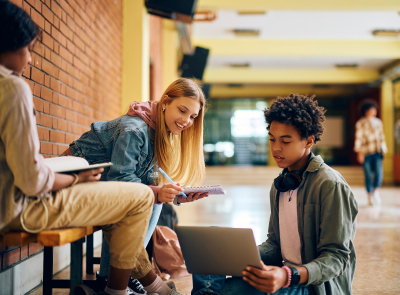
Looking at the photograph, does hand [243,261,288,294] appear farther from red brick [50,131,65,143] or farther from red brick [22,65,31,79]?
red brick [50,131,65,143]

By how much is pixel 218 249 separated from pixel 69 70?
1.81 meters

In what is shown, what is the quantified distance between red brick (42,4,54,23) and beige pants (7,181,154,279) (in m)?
1.30

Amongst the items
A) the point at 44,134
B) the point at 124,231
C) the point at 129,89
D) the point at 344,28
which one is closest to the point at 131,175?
the point at 124,231

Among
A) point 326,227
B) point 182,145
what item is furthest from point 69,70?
point 326,227

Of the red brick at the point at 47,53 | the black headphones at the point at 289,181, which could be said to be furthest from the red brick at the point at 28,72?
the black headphones at the point at 289,181

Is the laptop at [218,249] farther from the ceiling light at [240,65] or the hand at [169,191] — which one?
the ceiling light at [240,65]

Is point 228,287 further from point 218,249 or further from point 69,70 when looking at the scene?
point 69,70

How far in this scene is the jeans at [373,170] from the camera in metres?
5.45

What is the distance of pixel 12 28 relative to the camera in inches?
43.0

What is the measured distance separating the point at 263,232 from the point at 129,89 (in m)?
2.20

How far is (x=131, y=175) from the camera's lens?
162 cm

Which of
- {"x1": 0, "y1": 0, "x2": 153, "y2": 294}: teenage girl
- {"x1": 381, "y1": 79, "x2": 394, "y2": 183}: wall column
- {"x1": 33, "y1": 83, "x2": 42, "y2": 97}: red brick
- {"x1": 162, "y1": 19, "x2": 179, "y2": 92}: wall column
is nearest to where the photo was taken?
{"x1": 0, "y1": 0, "x2": 153, "y2": 294}: teenage girl

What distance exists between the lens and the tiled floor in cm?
209

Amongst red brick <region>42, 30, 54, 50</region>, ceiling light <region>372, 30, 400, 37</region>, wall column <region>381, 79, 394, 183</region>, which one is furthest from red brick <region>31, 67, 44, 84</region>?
wall column <region>381, 79, 394, 183</region>
